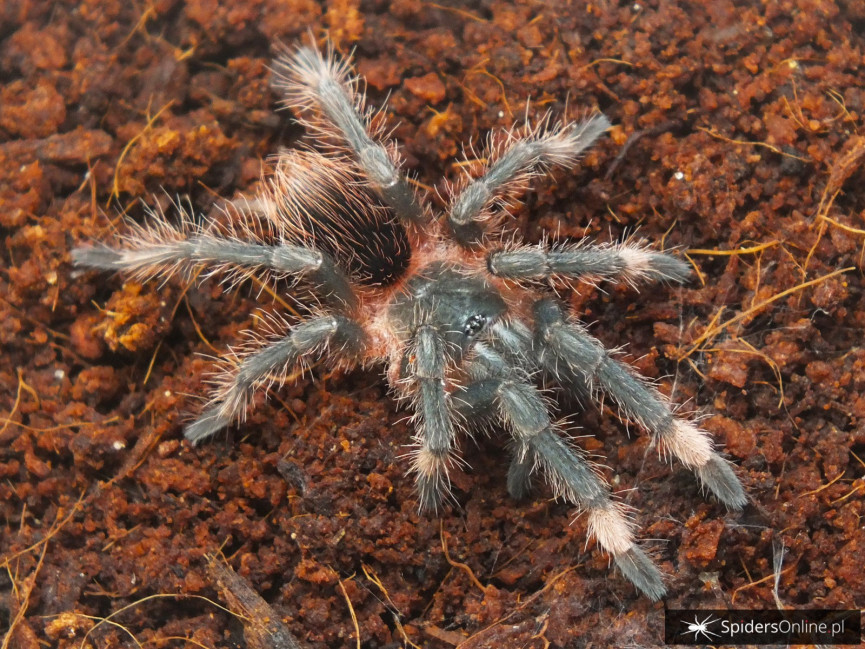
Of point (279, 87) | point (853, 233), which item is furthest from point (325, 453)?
point (853, 233)

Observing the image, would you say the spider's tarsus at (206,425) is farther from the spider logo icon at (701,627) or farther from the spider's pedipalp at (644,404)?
the spider logo icon at (701,627)

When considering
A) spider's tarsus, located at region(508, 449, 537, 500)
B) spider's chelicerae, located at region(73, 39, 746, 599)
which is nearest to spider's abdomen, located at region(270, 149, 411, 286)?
spider's chelicerae, located at region(73, 39, 746, 599)

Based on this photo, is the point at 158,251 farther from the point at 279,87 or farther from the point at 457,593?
the point at 457,593

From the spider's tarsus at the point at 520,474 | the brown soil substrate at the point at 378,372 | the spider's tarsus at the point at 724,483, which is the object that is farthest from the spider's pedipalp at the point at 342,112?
the spider's tarsus at the point at 724,483

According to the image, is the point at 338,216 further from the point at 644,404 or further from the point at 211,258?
the point at 644,404

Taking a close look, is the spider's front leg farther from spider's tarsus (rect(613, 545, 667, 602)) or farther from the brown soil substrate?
the brown soil substrate

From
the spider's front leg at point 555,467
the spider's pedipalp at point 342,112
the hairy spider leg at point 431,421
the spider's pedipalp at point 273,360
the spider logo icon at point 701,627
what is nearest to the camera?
the spider logo icon at point 701,627
